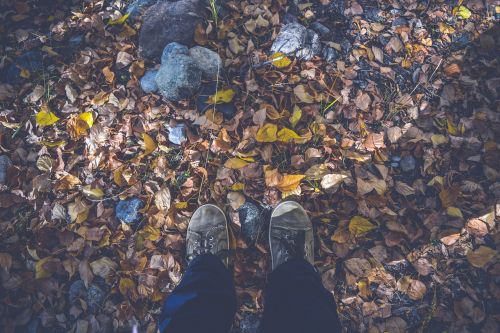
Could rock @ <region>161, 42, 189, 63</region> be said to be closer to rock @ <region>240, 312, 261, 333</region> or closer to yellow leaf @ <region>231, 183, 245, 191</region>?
yellow leaf @ <region>231, 183, 245, 191</region>

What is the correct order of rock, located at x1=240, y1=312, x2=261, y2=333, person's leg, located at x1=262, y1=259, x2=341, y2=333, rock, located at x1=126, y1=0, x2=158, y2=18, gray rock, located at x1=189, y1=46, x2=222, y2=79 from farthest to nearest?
rock, located at x1=126, y1=0, x2=158, y2=18 → gray rock, located at x1=189, y1=46, x2=222, y2=79 → rock, located at x1=240, y1=312, x2=261, y2=333 → person's leg, located at x1=262, y1=259, x2=341, y2=333

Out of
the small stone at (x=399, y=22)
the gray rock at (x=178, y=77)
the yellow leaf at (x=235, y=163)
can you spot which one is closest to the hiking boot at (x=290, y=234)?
the yellow leaf at (x=235, y=163)

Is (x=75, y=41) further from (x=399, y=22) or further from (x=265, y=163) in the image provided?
(x=399, y=22)

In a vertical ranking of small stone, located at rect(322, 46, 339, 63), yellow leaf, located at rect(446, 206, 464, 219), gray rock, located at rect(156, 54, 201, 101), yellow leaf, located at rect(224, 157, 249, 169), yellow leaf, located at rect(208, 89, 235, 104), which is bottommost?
yellow leaf, located at rect(446, 206, 464, 219)

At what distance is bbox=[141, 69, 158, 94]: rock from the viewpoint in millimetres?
2266

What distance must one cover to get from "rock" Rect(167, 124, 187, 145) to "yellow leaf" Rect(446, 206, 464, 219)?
1846 mm

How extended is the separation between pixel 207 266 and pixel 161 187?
2.07ft

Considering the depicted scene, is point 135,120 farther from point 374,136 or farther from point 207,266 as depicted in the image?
point 374,136

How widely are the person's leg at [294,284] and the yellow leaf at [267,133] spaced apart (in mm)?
457

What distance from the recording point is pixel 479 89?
222 centimetres

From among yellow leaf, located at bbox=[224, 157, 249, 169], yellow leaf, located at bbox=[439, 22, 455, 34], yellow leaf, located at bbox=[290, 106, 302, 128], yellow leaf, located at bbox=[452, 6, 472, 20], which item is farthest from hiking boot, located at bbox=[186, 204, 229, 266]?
yellow leaf, located at bbox=[452, 6, 472, 20]

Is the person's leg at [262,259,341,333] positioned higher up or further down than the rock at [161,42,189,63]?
further down

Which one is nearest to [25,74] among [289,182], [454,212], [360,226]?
[289,182]

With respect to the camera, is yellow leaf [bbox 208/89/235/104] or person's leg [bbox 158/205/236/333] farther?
yellow leaf [bbox 208/89/235/104]
